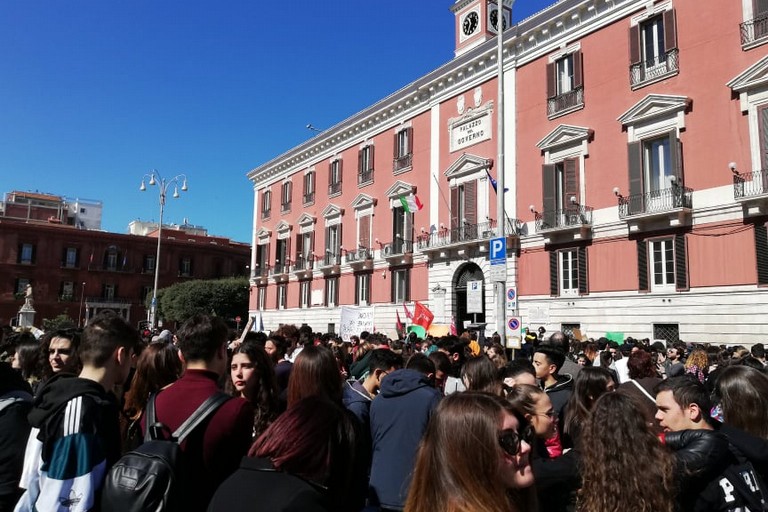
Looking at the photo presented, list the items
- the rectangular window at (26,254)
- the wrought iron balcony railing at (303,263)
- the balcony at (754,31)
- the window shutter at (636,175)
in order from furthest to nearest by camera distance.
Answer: the rectangular window at (26,254) < the wrought iron balcony railing at (303,263) < the window shutter at (636,175) < the balcony at (754,31)

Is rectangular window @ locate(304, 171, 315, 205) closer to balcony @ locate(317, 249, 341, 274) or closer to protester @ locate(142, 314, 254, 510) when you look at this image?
balcony @ locate(317, 249, 341, 274)

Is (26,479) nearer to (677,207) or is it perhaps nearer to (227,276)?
(677,207)

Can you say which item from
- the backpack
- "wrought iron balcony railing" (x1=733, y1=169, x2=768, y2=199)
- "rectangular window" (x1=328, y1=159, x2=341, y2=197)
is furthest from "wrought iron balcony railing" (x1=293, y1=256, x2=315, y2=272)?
the backpack

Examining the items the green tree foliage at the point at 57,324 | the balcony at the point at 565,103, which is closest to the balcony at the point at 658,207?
the balcony at the point at 565,103

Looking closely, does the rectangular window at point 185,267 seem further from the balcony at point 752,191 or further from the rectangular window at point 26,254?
the balcony at point 752,191

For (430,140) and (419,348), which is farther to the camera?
(430,140)

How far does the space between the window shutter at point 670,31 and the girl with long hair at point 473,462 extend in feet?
67.3

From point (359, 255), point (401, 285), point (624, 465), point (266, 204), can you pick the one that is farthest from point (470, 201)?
point (624, 465)

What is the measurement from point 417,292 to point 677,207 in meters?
13.6

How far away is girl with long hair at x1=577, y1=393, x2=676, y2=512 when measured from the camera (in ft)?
8.04

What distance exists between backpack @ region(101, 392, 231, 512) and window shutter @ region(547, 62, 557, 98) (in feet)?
74.0

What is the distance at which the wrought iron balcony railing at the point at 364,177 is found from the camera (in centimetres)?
3253

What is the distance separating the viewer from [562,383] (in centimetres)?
508

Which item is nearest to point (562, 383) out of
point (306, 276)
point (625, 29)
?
point (625, 29)
